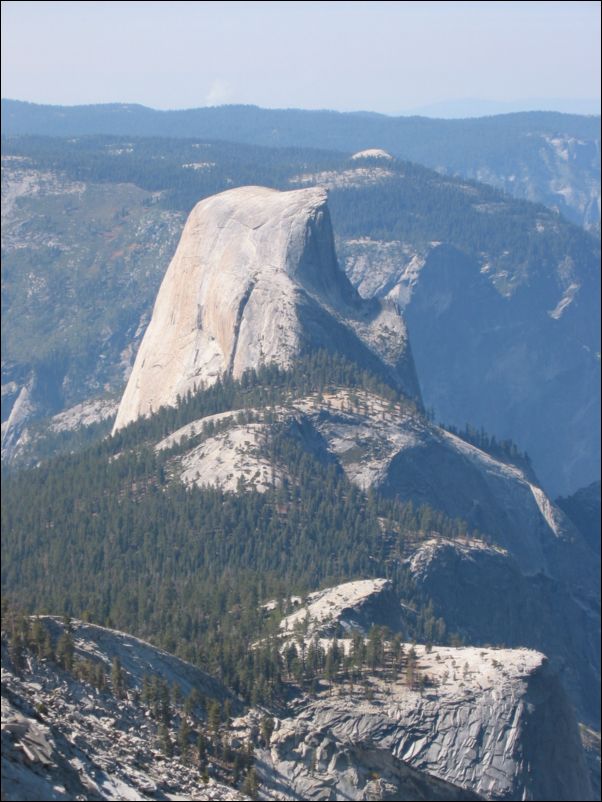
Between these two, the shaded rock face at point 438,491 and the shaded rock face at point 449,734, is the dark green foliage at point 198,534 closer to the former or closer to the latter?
the shaded rock face at point 438,491

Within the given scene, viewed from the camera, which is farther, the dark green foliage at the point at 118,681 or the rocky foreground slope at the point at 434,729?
the rocky foreground slope at the point at 434,729

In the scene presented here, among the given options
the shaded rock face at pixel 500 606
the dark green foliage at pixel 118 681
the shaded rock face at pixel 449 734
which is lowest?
the shaded rock face at pixel 500 606

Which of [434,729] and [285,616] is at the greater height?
[285,616]

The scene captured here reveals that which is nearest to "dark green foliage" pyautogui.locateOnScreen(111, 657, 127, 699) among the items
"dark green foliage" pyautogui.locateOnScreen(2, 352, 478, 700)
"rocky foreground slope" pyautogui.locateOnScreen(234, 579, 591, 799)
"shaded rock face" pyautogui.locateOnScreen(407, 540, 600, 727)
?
"rocky foreground slope" pyautogui.locateOnScreen(234, 579, 591, 799)

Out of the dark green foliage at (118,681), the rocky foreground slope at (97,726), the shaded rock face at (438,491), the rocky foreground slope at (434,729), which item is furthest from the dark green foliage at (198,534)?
Answer: the dark green foliage at (118,681)

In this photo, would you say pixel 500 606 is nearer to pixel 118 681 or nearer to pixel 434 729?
pixel 434 729

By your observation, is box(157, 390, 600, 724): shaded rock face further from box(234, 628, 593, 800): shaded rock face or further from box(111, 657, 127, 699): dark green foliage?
box(111, 657, 127, 699): dark green foliage

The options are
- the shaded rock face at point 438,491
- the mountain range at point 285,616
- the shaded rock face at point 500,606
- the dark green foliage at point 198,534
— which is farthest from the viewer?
the shaded rock face at point 438,491

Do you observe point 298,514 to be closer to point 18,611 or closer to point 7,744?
point 18,611

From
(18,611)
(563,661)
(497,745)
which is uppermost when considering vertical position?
(18,611)

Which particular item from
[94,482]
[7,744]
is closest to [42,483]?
[94,482]

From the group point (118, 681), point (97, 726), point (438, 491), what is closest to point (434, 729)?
point (118, 681)
